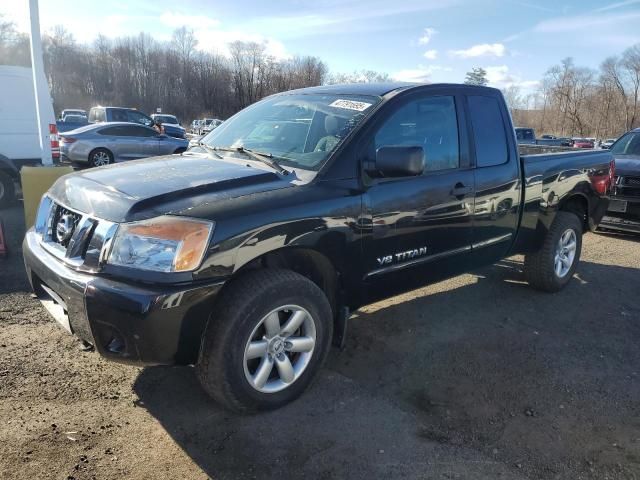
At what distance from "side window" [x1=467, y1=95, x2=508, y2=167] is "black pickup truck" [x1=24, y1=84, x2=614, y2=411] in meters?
0.02

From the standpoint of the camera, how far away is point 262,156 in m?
3.37

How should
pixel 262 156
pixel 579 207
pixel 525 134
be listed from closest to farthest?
pixel 262 156 < pixel 579 207 < pixel 525 134

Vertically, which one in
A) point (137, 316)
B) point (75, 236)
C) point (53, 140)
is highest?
point (53, 140)

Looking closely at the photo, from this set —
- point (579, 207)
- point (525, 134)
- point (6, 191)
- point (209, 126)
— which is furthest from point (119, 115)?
point (525, 134)

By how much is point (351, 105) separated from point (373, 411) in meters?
2.01

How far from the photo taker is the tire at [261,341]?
2.62 metres

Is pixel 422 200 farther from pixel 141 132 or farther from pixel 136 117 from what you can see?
pixel 136 117

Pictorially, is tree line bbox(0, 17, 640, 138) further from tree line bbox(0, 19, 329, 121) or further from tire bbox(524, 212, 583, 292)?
tire bbox(524, 212, 583, 292)

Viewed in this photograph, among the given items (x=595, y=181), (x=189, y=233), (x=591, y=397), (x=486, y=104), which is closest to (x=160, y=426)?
(x=189, y=233)

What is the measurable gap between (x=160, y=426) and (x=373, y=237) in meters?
1.67

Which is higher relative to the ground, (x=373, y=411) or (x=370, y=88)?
(x=370, y=88)

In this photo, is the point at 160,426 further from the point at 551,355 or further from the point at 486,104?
the point at 486,104

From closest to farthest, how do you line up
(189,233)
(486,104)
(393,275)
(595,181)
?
(189,233) < (393,275) < (486,104) < (595,181)

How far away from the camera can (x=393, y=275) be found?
11.3 ft
